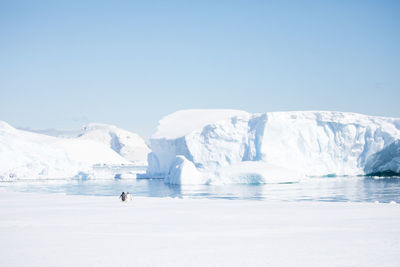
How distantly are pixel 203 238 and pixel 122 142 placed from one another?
181 m

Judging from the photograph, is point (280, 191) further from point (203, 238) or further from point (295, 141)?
point (203, 238)

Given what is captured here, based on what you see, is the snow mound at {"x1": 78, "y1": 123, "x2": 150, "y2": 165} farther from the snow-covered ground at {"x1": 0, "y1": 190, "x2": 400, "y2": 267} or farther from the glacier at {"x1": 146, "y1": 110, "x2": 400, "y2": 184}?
the snow-covered ground at {"x1": 0, "y1": 190, "x2": 400, "y2": 267}

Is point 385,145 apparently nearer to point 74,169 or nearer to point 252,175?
point 252,175

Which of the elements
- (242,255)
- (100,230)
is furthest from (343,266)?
(100,230)

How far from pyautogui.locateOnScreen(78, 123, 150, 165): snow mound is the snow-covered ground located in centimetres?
16259

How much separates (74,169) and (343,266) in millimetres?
47753

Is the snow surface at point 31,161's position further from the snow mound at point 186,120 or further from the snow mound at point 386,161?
the snow mound at point 386,161

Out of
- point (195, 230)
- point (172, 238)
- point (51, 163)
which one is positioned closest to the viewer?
point (172, 238)

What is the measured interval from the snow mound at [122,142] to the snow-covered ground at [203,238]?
533ft

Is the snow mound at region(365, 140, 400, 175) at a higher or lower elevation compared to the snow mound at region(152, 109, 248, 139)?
lower

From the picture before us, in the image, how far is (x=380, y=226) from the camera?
8.70 m

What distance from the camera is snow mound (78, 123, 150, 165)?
588ft

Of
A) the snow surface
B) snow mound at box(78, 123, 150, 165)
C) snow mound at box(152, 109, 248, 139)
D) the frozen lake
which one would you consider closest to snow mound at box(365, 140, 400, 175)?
the frozen lake

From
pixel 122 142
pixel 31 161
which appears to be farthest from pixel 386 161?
pixel 122 142
